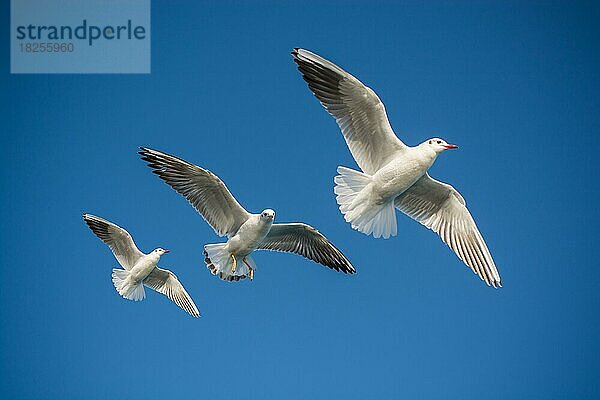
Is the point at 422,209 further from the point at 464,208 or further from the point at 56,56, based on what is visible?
the point at 56,56

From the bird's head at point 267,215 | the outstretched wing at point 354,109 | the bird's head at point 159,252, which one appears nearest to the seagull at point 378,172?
the outstretched wing at point 354,109

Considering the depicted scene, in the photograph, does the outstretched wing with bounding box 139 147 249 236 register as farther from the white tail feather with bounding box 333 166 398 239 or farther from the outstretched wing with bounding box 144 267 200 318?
the outstretched wing with bounding box 144 267 200 318

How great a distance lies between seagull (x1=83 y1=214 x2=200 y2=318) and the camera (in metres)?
4.15

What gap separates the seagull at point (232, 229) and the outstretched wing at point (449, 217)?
1.35 ft

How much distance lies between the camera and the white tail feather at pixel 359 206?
11.1 feet

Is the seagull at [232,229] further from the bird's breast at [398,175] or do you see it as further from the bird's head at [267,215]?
the bird's breast at [398,175]

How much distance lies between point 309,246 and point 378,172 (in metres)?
0.62

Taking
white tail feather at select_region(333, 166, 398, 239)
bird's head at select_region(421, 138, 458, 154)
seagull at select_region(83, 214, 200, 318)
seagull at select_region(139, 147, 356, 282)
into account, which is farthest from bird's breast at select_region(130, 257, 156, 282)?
bird's head at select_region(421, 138, 458, 154)

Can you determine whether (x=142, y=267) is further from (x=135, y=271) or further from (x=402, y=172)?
(x=402, y=172)

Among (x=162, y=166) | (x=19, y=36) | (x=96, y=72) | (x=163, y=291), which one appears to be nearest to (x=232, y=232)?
(x=162, y=166)

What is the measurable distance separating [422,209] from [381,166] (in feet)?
0.87

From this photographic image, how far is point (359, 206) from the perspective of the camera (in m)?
3.42

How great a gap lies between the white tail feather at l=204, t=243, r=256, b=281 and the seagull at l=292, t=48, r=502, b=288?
0.54 metres

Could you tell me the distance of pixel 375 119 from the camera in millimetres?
3352
